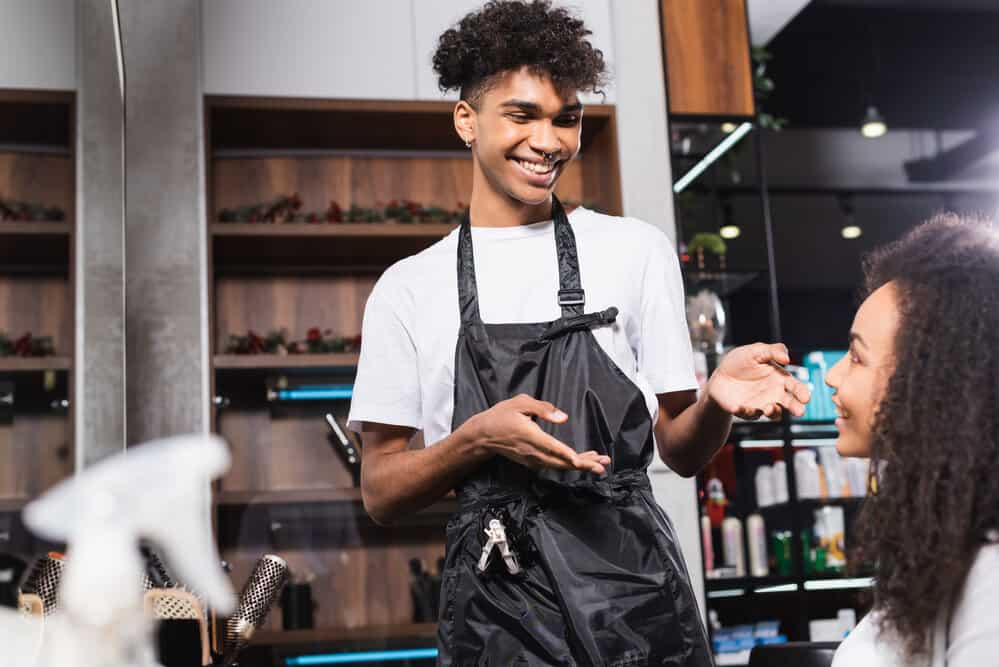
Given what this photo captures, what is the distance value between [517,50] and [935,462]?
3.18ft

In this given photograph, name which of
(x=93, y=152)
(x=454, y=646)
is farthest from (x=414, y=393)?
(x=93, y=152)

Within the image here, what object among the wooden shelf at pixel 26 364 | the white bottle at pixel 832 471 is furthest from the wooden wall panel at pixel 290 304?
the wooden shelf at pixel 26 364

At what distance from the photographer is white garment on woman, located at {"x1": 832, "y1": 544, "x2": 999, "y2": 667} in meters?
0.87

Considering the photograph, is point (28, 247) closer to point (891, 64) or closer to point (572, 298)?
point (572, 298)

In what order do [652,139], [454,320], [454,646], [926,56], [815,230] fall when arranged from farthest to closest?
[815,230]
[926,56]
[652,139]
[454,320]
[454,646]

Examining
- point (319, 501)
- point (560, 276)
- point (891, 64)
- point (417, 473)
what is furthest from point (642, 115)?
point (891, 64)

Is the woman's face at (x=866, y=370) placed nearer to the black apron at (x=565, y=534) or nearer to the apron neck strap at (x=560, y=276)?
the black apron at (x=565, y=534)

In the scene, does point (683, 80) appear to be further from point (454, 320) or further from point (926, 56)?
point (926, 56)

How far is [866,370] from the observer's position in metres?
1.09

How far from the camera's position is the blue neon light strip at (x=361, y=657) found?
3820mm

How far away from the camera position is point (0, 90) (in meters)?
1.08

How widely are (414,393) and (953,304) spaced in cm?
88

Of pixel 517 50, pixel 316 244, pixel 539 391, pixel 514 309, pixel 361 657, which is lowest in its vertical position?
pixel 361 657

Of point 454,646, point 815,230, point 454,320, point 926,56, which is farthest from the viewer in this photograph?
point 815,230
